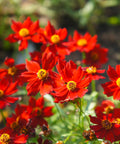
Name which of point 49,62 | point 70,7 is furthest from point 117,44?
point 49,62

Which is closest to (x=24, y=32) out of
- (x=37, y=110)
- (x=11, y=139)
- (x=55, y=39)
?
(x=55, y=39)

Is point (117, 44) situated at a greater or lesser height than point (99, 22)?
lesser

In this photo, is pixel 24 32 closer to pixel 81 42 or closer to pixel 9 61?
pixel 9 61

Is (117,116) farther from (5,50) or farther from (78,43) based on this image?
(5,50)

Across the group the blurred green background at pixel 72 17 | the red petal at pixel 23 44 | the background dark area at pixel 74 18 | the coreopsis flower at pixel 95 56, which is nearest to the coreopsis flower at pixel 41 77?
the red petal at pixel 23 44

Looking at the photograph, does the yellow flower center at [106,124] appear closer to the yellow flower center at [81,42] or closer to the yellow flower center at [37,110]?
the yellow flower center at [37,110]

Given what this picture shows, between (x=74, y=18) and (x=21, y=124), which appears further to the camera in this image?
(x=74, y=18)
